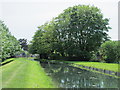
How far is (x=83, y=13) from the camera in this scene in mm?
63344

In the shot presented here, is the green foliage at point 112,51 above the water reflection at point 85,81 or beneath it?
above

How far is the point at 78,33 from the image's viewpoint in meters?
64.8

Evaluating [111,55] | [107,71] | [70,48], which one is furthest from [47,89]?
[70,48]

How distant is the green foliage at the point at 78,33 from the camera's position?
203ft

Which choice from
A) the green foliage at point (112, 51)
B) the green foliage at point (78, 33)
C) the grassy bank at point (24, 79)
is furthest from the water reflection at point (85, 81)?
the green foliage at point (78, 33)

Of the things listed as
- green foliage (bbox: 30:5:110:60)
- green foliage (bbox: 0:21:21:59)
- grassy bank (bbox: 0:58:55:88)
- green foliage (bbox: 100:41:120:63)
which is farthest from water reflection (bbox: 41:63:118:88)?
green foliage (bbox: 30:5:110:60)

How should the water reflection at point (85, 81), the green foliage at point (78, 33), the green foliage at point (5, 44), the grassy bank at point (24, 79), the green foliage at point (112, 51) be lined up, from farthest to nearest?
the green foliage at point (78, 33), the green foliage at point (112, 51), the green foliage at point (5, 44), the water reflection at point (85, 81), the grassy bank at point (24, 79)

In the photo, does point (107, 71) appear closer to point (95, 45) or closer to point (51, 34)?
point (95, 45)

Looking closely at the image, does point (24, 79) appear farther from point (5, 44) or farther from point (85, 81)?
point (5, 44)

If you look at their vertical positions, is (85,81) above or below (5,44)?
below

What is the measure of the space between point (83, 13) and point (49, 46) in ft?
56.1

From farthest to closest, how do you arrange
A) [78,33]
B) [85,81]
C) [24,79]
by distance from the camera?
[78,33] < [85,81] < [24,79]

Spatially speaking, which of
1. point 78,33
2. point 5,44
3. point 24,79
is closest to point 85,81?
point 24,79

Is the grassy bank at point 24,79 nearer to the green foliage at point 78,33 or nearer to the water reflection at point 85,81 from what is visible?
the water reflection at point 85,81
